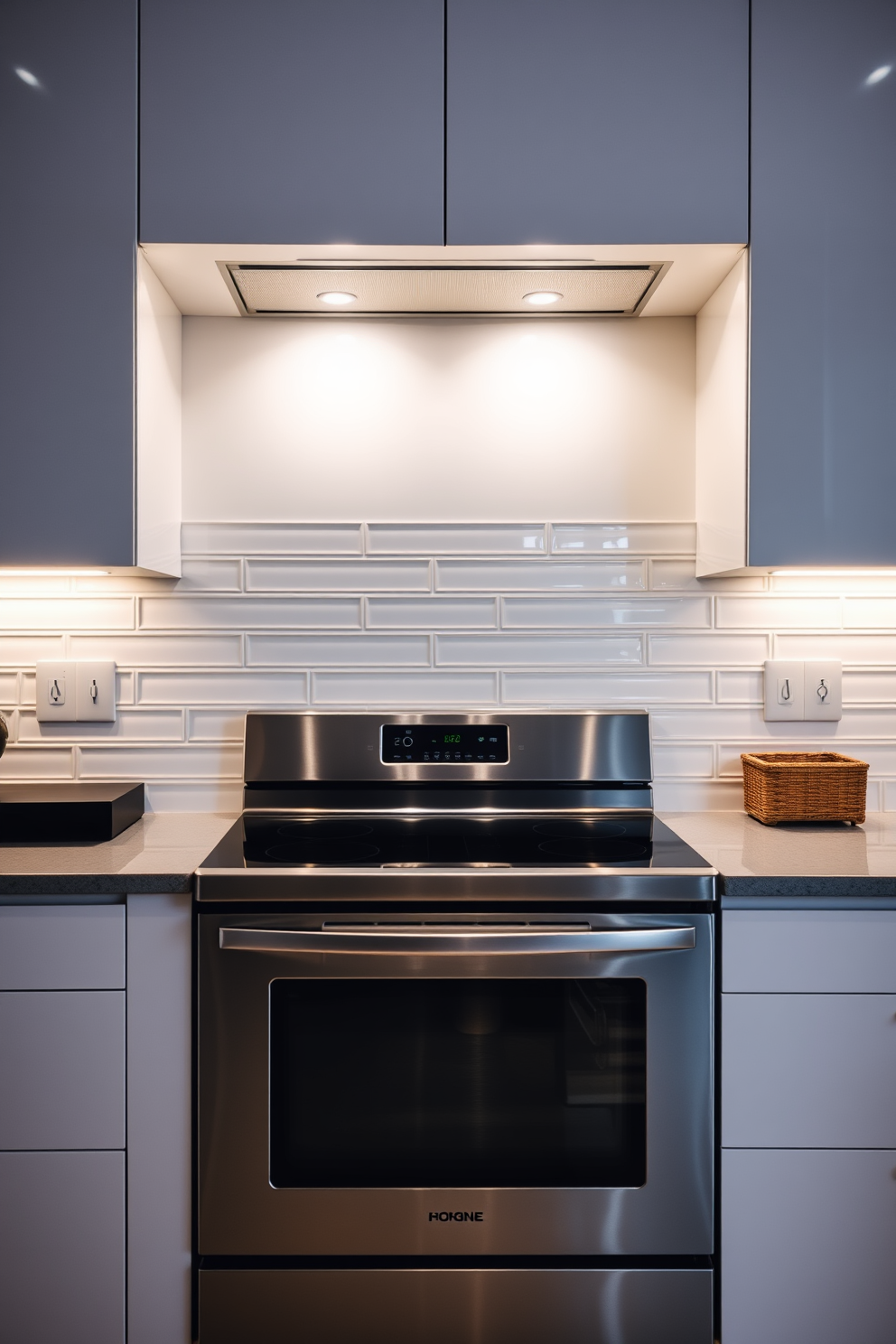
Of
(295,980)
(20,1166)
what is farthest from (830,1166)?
(20,1166)

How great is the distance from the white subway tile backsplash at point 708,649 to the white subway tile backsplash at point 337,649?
50cm

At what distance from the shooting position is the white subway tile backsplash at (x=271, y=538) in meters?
1.93

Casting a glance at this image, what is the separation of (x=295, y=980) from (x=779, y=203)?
152 centimetres

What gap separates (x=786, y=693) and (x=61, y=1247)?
5.32 ft

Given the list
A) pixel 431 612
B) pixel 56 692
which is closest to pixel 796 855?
pixel 431 612

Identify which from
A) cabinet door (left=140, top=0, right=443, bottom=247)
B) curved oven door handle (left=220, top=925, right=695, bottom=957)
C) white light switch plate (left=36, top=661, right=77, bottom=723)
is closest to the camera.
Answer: curved oven door handle (left=220, top=925, right=695, bottom=957)

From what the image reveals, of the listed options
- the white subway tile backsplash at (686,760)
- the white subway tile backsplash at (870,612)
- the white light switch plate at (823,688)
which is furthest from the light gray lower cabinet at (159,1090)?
the white subway tile backsplash at (870,612)

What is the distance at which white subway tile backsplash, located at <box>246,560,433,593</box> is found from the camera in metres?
1.94

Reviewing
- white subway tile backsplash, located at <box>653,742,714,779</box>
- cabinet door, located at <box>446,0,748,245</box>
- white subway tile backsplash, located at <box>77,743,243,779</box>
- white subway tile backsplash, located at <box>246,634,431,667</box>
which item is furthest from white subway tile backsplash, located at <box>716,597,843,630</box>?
white subway tile backsplash, located at <box>77,743,243,779</box>

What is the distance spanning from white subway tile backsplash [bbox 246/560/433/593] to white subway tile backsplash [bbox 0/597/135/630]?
0.27 metres

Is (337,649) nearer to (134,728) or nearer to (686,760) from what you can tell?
(134,728)

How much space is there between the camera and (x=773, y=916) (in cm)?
141

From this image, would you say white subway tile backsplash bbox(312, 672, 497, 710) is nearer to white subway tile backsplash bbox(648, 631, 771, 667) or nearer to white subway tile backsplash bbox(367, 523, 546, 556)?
white subway tile backsplash bbox(367, 523, 546, 556)

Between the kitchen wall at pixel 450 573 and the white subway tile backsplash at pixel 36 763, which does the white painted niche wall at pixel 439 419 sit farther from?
the white subway tile backsplash at pixel 36 763
